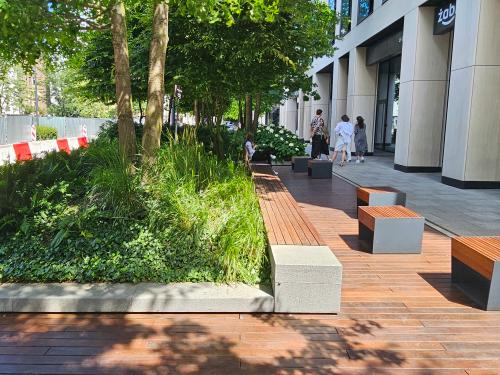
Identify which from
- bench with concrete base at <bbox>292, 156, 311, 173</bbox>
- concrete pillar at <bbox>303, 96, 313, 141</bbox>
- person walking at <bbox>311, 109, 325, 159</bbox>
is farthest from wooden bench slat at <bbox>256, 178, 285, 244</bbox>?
concrete pillar at <bbox>303, 96, 313, 141</bbox>

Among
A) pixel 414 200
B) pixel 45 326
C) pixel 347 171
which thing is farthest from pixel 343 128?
pixel 45 326

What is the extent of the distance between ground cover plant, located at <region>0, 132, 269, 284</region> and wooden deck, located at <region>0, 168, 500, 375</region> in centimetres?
50

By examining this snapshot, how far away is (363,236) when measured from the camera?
21.1ft

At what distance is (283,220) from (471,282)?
218 centimetres

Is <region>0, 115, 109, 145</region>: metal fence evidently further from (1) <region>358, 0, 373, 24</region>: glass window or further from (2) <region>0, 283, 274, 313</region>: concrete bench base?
(2) <region>0, 283, 274, 313</region>: concrete bench base

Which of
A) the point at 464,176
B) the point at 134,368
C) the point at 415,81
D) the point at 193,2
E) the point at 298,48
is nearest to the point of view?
the point at 134,368

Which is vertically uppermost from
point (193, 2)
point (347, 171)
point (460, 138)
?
point (193, 2)

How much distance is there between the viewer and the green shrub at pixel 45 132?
35.4 meters

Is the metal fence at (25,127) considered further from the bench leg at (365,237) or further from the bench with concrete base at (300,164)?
the bench leg at (365,237)

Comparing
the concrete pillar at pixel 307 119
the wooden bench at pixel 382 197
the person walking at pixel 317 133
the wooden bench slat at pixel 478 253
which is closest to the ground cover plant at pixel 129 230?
the wooden bench slat at pixel 478 253

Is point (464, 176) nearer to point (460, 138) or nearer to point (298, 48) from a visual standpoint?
point (460, 138)

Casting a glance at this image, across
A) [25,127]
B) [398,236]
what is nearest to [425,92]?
[398,236]

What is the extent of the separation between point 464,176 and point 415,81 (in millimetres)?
4522

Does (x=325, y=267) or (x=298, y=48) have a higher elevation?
(x=298, y=48)
